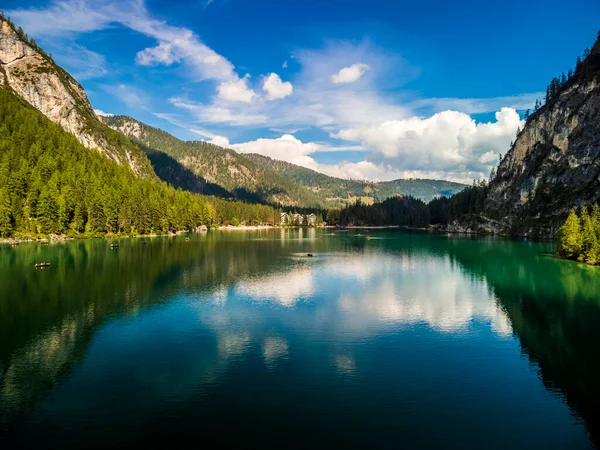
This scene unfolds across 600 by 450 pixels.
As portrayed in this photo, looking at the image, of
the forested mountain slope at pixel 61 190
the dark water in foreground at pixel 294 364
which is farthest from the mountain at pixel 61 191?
the dark water in foreground at pixel 294 364

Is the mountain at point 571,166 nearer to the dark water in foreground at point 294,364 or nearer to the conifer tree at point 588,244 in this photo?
the conifer tree at point 588,244

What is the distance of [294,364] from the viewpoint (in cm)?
2992

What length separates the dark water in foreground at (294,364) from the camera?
2086 cm

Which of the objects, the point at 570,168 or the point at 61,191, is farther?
the point at 570,168

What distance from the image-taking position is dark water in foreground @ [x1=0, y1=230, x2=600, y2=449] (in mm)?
20859

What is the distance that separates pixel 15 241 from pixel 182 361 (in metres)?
107

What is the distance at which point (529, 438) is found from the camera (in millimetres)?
20422

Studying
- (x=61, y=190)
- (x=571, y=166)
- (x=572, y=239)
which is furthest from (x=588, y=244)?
(x=61, y=190)

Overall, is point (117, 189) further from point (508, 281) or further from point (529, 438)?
point (529, 438)

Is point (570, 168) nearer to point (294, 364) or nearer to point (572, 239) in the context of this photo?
point (572, 239)

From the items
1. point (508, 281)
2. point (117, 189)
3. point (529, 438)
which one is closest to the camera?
point (529, 438)

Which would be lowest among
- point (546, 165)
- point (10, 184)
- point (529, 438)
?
point (529, 438)

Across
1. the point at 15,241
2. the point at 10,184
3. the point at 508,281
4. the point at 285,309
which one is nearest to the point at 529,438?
the point at 285,309

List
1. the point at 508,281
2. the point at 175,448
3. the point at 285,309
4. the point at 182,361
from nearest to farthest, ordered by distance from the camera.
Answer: the point at 175,448 → the point at 182,361 → the point at 285,309 → the point at 508,281
